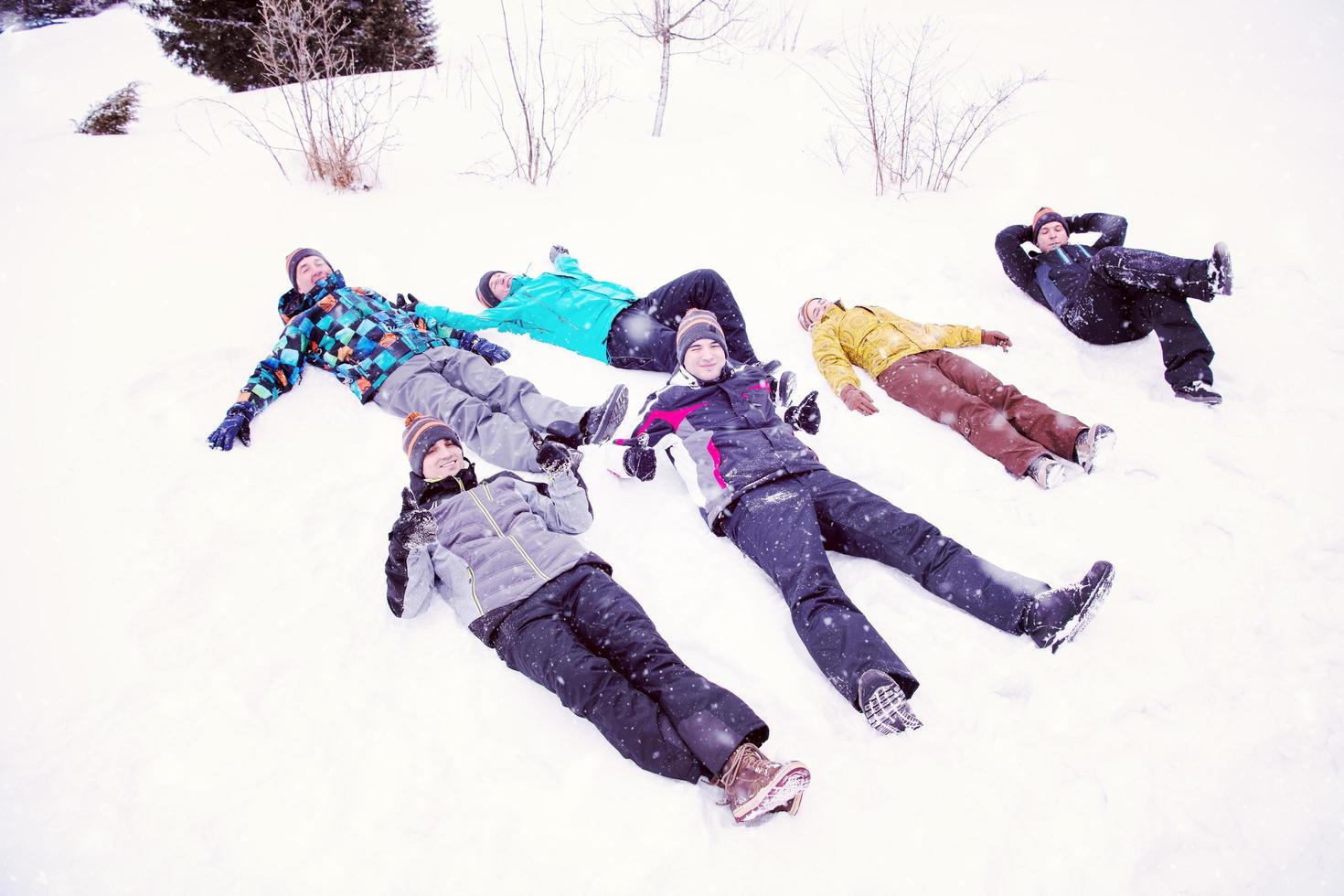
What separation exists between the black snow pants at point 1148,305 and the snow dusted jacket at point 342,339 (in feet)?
12.5

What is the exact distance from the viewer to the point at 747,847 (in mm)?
1764

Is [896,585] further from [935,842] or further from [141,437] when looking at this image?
[141,437]

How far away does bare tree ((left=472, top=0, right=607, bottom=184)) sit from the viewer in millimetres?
5551

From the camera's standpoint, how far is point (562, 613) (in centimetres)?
233

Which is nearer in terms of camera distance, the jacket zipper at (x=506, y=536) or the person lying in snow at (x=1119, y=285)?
the jacket zipper at (x=506, y=536)

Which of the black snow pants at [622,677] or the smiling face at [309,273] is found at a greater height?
the smiling face at [309,273]

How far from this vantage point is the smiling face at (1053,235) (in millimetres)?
4137

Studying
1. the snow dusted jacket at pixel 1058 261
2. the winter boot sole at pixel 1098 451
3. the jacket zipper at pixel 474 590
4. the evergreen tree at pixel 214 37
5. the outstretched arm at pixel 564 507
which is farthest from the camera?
the evergreen tree at pixel 214 37

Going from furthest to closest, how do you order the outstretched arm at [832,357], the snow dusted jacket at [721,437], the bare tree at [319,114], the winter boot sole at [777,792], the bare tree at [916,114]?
the bare tree at [916,114]
the bare tree at [319,114]
the outstretched arm at [832,357]
the snow dusted jacket at [721,437]
the winter boot sole at [777,792]

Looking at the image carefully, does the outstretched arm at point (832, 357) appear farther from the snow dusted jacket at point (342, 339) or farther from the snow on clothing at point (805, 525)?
the snow dusted jacket at point (342, 339)

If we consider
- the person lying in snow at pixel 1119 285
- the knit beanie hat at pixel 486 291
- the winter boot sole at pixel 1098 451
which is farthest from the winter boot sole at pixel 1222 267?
the knit beanie hat at pixel 486 291

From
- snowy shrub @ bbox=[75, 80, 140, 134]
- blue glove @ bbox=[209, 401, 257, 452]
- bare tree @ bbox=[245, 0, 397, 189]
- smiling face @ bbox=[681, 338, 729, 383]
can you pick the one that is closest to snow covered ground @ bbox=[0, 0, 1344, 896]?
blue glove @ bbox=[209, 401, 257, 452]

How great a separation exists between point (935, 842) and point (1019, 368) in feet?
9.12

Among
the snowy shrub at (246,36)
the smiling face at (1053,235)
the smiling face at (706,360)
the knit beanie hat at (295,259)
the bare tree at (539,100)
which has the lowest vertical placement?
the smiling face at (706,360)
